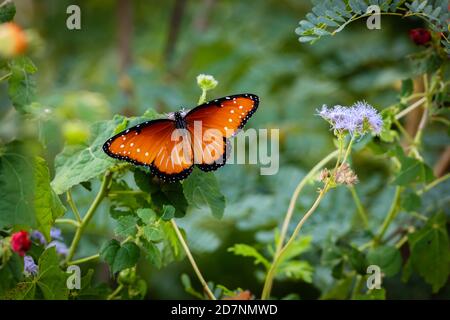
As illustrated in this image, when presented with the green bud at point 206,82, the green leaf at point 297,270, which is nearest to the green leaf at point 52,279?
the green bud at point 206,82

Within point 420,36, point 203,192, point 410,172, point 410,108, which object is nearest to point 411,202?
point 410,172

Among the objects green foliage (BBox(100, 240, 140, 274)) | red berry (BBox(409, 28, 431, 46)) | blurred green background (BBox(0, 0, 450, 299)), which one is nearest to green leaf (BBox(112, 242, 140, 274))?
green foliage (BBox(100, 240, 140, 274))

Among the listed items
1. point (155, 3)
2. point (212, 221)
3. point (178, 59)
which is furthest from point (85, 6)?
point (212, 221)

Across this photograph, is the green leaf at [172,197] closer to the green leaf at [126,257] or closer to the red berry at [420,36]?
the green leaf at [126,257]

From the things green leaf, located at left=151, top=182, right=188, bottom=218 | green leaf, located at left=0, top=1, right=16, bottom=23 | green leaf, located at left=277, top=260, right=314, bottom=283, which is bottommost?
green leaf, located at left=277, top=260, right=314, bottom=283

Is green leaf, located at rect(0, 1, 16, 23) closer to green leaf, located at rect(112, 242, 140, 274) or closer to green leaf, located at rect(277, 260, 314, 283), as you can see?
green leaf, located at rect(112, 242, 140, 274)
